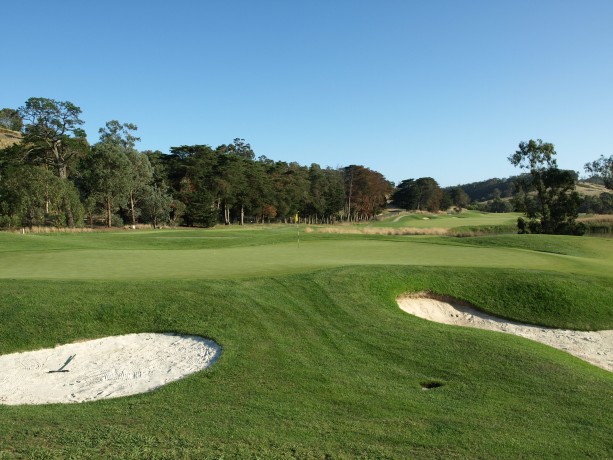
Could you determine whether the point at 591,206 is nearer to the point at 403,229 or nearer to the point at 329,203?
the point at 329,203

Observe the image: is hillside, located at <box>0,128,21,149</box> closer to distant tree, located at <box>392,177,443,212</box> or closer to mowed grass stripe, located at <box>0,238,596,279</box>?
distant tree, located at <box>392,177,443,212</box>

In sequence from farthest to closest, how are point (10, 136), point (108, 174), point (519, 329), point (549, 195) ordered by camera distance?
point (10, 136)
point (108, 174)
point (549, 195)
point (519, 329)

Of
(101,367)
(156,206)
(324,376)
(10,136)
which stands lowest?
(101,367)

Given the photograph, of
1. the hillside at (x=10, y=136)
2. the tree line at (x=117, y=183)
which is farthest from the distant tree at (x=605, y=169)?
the hillside at (x=10, y=136)

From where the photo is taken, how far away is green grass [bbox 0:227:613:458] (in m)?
5.64

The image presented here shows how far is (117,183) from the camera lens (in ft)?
192

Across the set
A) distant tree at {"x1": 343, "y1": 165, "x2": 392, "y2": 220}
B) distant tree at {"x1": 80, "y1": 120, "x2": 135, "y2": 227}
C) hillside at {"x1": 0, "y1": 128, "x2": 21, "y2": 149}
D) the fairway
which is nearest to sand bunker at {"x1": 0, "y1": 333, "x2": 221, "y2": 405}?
the fairway

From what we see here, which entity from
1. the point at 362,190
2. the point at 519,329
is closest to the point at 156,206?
the point at 362,190

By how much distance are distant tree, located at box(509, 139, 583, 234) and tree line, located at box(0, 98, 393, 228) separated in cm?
4039

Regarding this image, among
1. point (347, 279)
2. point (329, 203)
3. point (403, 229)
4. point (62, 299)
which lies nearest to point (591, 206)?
point (329, 203)

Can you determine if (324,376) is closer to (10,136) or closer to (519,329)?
(519,329)

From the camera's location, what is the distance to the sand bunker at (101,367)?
8.45m

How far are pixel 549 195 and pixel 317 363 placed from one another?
4599 centimetres

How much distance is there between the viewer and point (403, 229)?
5019 cm
